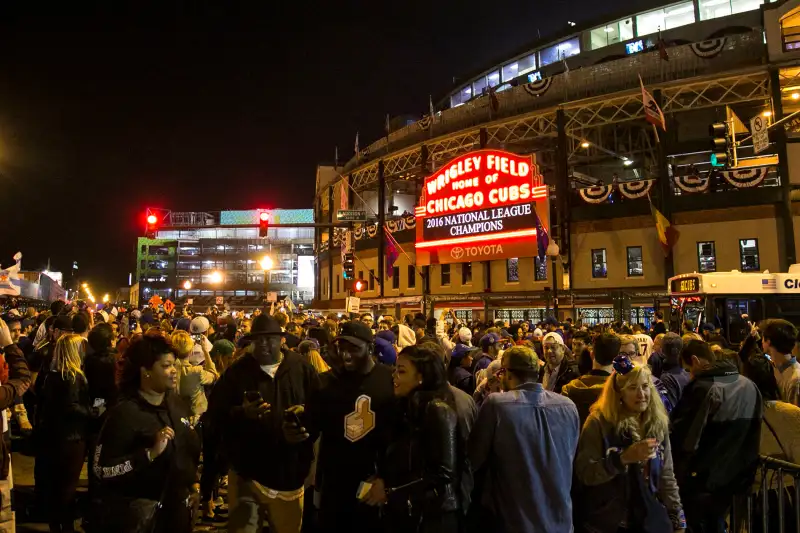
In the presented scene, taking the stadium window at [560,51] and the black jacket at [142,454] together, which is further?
the stadium window at [560,51]

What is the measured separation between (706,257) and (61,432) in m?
26.7

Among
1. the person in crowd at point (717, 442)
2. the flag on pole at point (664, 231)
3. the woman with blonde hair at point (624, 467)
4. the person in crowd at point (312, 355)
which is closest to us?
the woman with blonde hair at point (624, 467)

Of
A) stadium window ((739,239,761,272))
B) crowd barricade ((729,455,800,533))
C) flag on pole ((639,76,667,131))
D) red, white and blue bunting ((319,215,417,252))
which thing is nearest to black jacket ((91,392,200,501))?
crowd barricade ((729,455,800,533))

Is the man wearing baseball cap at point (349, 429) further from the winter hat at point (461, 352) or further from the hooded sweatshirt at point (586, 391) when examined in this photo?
the winter hat at point (461, 352)

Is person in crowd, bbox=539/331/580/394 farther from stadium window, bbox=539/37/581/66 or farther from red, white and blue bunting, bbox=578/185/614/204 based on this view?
stadium window, bbox=539/37/581/66

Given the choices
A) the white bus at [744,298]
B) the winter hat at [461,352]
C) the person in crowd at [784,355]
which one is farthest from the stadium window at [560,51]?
the person in crowd at [784,355]

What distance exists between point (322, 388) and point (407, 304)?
29.3 m

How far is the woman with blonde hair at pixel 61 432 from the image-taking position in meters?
5.61

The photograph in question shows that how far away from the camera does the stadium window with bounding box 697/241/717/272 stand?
25016 mm

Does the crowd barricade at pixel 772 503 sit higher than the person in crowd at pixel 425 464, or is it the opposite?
the person in crowd at pixel 425 464

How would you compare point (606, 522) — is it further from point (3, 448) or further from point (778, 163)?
point (778, 163)

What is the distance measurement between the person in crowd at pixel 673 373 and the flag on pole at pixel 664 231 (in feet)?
63.9

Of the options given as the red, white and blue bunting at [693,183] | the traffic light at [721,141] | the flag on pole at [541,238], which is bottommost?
the flag on pole at [541,238]

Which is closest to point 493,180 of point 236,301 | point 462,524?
point 462,524
